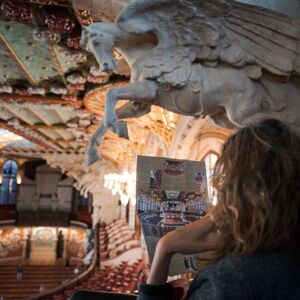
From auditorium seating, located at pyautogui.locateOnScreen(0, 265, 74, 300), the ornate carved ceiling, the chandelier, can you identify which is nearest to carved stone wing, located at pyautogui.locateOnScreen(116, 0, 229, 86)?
the ornate carved ceiling

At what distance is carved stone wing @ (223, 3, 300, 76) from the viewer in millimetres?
2424

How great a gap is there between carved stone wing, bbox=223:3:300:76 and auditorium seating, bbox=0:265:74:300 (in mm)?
15056

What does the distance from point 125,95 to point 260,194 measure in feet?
4.21

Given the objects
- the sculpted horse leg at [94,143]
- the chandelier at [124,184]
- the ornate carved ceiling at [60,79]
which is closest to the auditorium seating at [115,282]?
the chandelier at [124,184]

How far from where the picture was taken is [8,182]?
26.7 m

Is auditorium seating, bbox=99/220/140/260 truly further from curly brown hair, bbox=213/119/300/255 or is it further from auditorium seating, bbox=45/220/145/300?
curly brown hair, bbox=213/119/300/255

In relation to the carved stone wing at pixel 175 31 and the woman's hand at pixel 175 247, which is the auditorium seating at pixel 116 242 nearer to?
the carved stone wing at pixel 175 31

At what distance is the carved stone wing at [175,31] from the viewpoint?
2.30m

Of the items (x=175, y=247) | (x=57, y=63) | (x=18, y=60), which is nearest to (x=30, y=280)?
(x=18, y=60)

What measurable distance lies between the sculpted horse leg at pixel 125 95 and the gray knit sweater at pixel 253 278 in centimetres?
131

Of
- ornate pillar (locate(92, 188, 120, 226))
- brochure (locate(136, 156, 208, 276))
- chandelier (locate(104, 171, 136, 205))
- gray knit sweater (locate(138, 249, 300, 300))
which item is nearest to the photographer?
gray knit sweater (locate(138, 249, 300, 300))

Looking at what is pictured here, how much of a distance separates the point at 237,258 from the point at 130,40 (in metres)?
1.68

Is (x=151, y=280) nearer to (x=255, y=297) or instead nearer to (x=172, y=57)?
(x=255, y=297)

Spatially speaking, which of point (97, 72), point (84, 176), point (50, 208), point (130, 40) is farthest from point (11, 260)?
point (130, 40)
